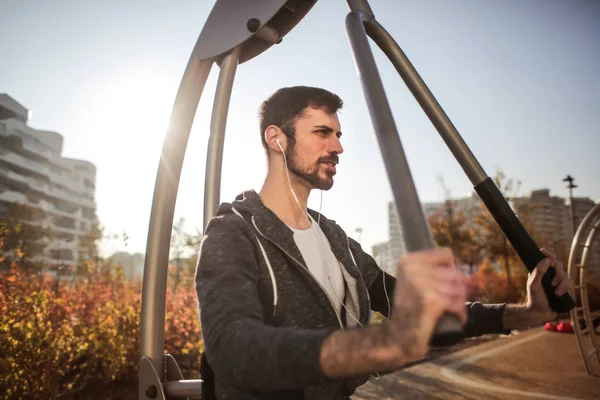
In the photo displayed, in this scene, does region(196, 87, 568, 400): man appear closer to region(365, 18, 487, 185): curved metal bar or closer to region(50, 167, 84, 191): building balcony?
region(365, 18, 487, 185): curved metal bar

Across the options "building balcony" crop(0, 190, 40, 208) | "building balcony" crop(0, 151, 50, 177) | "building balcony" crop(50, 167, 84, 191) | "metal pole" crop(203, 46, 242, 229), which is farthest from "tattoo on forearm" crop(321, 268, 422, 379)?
"building balcony" crop(50, 167, 84, 191)

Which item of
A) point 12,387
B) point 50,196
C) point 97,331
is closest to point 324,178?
point 12,387

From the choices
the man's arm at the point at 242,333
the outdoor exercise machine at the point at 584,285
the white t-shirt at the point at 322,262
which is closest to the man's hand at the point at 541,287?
the white t-shirt at the point at 322,262

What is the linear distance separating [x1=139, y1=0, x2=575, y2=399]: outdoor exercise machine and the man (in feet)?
0.20

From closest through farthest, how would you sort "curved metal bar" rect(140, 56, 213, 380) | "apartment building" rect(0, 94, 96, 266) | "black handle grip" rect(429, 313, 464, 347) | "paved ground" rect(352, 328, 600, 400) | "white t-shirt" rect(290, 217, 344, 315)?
"black handle grip" rect(429, 313, 464, 347)
"white t-shirt" rect(290, 217, 344, 315)
"curved metal bar" rect(140, 56, 213, 380)
"paved ground" rect(352, 328, 600, 400)
"apartment building" rect(0, 94, 96, 266)

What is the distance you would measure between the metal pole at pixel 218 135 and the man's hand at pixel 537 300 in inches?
58.8

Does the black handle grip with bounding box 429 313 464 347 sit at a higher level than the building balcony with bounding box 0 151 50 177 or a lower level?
lower

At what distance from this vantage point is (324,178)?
1581 mm

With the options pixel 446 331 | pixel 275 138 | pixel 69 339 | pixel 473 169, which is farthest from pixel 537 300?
pixel 69 339

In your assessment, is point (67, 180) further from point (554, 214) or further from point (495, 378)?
point (554, 214)

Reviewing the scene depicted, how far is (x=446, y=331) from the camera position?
2.18 feet

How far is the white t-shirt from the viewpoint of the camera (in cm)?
145

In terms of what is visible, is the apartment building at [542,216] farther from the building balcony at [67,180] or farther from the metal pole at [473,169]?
the building balcony at [67,180]

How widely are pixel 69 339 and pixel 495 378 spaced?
6.35 m
